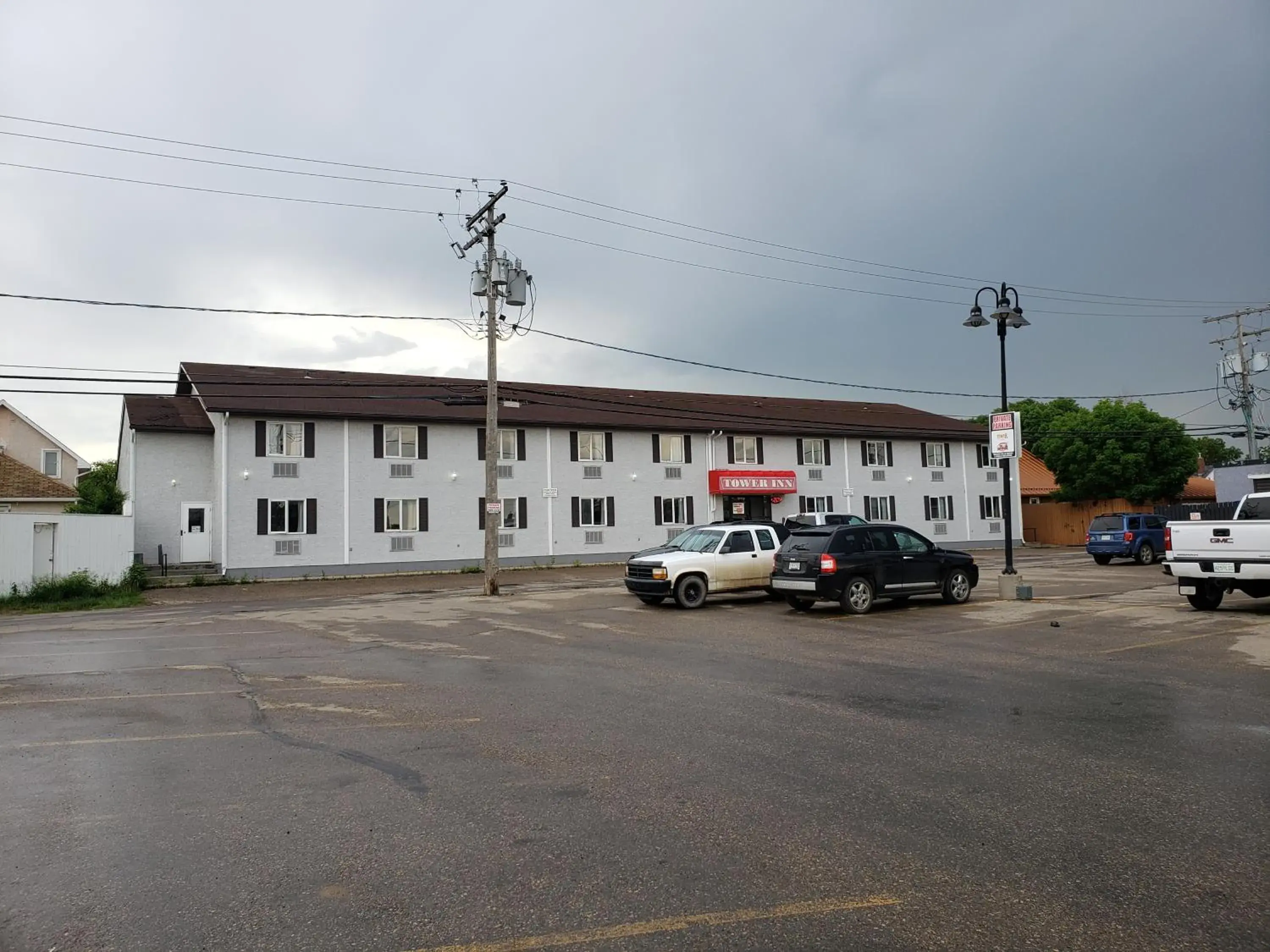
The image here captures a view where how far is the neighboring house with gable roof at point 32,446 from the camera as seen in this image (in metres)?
49.7

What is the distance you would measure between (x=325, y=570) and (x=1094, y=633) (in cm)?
2848

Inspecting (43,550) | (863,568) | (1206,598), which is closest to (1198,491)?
(1206,598)

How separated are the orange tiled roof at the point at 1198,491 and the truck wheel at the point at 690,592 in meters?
46.9

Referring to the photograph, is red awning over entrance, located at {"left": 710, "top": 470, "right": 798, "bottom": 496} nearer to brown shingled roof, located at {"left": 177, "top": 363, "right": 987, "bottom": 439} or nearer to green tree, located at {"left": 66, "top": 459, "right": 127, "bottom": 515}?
brown shingled roof, located at {"left": 177, "top": 363, "right": 987, "bottom": 439}

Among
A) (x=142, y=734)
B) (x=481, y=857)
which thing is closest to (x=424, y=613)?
(x=142, y=734)

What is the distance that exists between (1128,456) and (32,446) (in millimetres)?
64732

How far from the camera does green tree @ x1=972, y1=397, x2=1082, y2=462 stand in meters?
62.5

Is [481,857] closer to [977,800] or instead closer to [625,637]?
[977,800]

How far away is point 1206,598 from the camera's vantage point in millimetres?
15562

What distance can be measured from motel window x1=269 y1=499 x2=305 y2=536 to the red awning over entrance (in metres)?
18.3

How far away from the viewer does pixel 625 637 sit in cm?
1348

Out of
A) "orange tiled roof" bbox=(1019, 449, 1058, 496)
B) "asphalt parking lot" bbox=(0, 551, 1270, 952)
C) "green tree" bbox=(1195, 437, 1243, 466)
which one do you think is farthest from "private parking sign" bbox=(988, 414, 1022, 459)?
"green tree" bbox=(1195, 437, 1243, 466)

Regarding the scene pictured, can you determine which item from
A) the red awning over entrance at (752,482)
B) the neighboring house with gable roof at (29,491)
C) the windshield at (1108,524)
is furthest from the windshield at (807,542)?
the neighboring house with gable roof at (29,491)

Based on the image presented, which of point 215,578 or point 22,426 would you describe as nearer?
point 215,578
